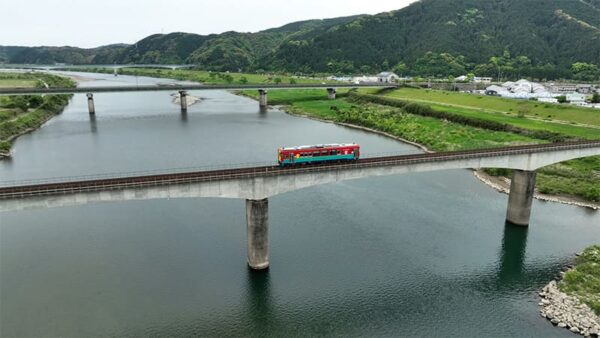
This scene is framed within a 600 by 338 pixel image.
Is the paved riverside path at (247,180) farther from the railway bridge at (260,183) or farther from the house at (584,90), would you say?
the house at (584,90)

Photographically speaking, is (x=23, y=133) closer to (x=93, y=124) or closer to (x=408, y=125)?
(x=93, y=124)

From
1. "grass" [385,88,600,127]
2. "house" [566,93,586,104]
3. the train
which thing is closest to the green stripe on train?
the train

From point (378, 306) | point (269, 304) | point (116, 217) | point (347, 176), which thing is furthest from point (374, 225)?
point (116, 217)

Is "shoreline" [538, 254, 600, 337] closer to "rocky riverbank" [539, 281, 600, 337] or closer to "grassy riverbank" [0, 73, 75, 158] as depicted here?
"rocky riverbank" [539, 281, 600, 337]

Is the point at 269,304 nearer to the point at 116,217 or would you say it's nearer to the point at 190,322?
the point at 190,322

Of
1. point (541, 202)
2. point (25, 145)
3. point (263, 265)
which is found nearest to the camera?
point (263, 265)

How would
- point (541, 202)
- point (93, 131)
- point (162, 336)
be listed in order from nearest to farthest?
point (162, 336)
point (541, 202)
point (93, 131)

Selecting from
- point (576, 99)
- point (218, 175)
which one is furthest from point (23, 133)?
point (576, 99)

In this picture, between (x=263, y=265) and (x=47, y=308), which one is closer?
(x=47, y=308)
